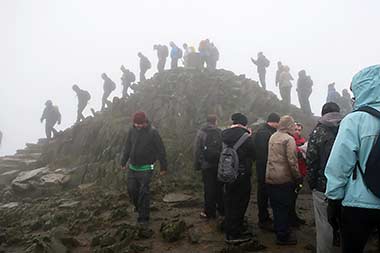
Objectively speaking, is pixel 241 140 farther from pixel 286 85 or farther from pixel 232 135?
pixel 286 85

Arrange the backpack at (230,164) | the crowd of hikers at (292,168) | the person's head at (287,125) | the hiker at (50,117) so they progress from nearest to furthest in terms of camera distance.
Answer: the crowd of hikers at (292,168) < the backpack at (230,164) < the person's head at (287,125) < the hiker at (50,117)

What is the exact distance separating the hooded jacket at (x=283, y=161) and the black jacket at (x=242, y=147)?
1.35ft

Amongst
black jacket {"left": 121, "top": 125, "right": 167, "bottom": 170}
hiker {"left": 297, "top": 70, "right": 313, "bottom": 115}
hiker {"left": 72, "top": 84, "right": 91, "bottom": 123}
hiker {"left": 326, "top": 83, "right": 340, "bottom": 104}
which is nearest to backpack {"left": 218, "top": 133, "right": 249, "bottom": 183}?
black jacket {"left": 121, "top": 125, "right": 167, "bottom": 170}

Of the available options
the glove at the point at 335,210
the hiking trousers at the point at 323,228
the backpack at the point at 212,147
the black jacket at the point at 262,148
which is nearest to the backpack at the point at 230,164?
the black jacket at the point at 262,148

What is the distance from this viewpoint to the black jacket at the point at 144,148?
841 cm

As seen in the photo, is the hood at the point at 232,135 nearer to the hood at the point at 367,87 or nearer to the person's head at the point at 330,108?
the person's head at the point at 330,108

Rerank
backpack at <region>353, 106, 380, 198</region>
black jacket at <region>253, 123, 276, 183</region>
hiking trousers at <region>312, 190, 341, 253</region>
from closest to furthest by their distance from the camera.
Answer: backpack at <region>353, 106, 380, 198</region>, hiking trousers at <region>312, 190, 341, 253</region>, black jacket at <region>253, 123, 276, 183</region>

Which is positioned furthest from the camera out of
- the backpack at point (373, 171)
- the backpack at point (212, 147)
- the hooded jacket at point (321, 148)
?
the backpack at point (212, 147)

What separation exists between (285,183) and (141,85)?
20.7m

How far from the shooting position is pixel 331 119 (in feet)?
17.1

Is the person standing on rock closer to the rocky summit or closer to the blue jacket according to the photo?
the rocky summit

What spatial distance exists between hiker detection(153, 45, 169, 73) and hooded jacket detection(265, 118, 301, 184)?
21673 millimetres

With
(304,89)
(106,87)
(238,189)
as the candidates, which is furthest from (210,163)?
(106,87)

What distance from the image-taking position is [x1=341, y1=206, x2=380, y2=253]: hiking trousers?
9.79 ft
